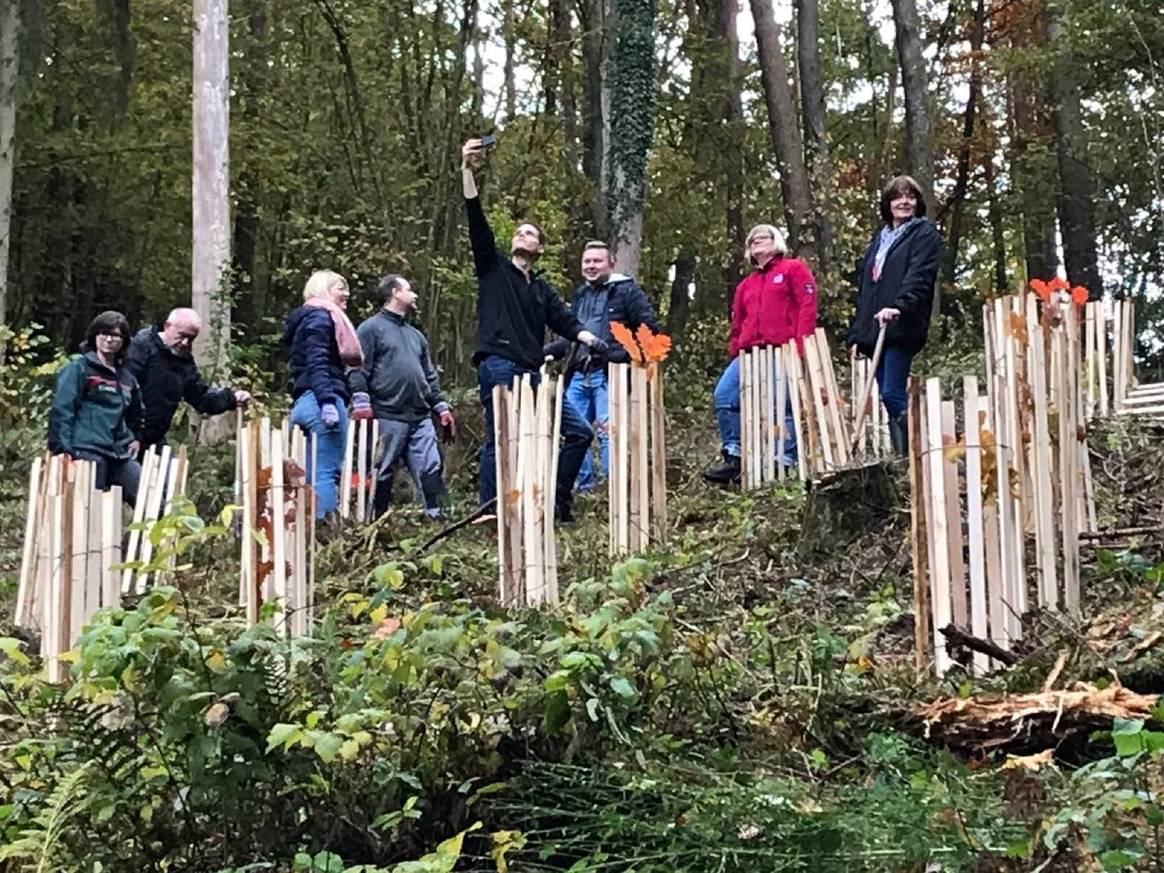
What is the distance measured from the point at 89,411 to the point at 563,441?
236cm

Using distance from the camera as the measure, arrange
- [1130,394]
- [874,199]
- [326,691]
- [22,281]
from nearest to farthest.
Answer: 1. [326,691]
2. [1130,394]
3. [22,281]
4. [874,199]

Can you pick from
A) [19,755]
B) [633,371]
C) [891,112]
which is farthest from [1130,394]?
[891,112]

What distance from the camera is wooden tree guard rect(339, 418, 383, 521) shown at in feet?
22.9

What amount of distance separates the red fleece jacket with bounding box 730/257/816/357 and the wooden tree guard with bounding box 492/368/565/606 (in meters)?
2.85

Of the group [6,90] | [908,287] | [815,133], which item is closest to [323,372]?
[908,287]

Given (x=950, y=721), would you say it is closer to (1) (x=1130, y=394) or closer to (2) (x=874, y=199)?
(1) (x=1130, y=394)

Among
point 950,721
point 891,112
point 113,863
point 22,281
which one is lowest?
point 113,863

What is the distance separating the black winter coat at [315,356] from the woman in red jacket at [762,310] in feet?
7.27

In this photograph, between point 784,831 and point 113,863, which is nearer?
point 784,831

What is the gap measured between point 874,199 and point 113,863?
659 inches

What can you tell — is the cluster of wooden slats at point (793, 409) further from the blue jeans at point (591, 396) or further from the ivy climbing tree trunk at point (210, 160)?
the ivy climbing tree trunk at point (210, 160)

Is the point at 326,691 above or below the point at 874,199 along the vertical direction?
below

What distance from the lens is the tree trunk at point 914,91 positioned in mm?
13906

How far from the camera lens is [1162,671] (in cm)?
267
